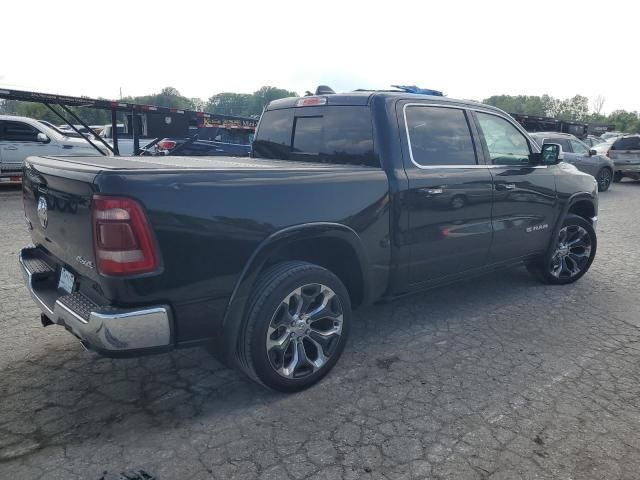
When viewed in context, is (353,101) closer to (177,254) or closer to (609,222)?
(177,254)

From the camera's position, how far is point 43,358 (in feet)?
11.0

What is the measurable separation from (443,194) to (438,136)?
0.49 metres

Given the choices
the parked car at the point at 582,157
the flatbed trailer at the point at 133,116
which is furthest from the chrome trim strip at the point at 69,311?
the parked car at the point at 582,157

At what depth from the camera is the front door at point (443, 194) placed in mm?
3500

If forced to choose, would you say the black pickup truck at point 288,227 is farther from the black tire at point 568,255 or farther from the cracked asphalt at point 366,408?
the black tire at point 568,255

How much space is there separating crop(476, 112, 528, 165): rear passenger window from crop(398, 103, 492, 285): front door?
216 millimetres

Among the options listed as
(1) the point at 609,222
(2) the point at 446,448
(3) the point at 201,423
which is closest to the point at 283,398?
(3) the point at 201,423

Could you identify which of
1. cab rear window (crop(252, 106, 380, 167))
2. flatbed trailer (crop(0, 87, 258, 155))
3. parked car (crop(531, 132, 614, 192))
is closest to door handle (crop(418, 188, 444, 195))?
cab rear window (crop(252, 106, 380, 167))

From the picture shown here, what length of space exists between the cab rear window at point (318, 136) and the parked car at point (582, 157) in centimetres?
1077

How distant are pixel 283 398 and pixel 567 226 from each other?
3660 millimetres

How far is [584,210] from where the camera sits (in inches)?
210

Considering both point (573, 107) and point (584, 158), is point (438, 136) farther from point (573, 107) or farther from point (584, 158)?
point (573, 107)

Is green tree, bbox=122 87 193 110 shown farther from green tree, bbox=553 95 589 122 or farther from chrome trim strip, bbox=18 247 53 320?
chrome trim strip, bbox=18 247 53 320

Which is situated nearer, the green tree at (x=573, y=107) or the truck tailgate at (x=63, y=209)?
the truck tailgate at (x=63, y=209)
